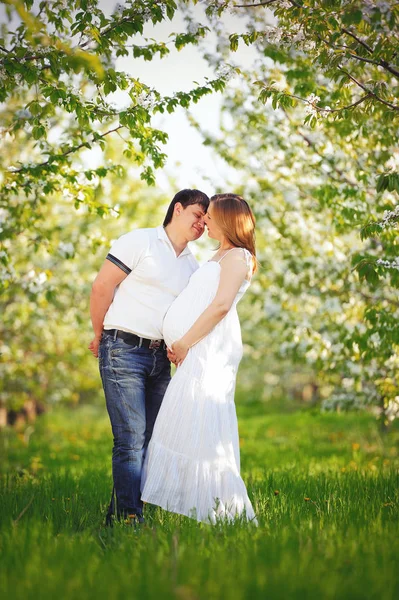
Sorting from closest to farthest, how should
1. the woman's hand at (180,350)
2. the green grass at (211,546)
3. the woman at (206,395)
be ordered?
the green grass at (211,546) < the woman at (206,395) < the woman's hand at (180,350)

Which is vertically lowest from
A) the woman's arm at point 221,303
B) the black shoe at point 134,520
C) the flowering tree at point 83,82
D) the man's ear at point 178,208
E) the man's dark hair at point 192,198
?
the black shoe at point 134,520

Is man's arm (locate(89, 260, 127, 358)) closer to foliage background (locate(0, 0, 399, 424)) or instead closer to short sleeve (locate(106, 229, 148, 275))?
short sleeve (locate(106, 229, 148, 275))

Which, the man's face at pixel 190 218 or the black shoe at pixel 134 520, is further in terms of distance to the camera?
the man's face at pixel 190 218

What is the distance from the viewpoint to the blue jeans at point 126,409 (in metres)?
3.92

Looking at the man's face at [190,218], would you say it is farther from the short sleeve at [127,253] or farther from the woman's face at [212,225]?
the short sleeve at [127,253]

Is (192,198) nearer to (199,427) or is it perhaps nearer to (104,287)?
(104,287)

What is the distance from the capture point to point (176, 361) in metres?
3.97

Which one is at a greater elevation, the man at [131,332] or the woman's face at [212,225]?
the woman's face at [212,225]

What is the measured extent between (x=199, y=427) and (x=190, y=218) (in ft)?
4.85

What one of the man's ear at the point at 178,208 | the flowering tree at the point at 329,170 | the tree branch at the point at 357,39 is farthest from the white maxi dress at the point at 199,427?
the tree branch at the point at 357,39

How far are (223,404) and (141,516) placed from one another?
0.91 m

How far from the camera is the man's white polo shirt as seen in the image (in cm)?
401

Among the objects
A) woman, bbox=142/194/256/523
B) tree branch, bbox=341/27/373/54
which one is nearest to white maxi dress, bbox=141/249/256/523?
woman, bbox=142/194/256/523

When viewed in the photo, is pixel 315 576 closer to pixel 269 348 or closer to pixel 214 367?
pixel 214 367
